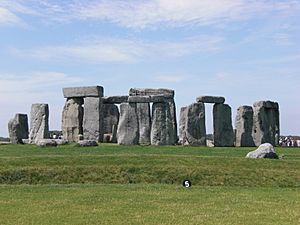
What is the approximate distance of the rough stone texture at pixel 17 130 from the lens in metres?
39.6

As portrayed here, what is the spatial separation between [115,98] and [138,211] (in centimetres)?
2733

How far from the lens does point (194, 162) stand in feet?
76.5

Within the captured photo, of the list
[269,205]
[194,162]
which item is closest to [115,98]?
[194,162]

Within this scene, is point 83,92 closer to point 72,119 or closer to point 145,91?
point 72,119

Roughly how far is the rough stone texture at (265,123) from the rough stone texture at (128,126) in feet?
30.1

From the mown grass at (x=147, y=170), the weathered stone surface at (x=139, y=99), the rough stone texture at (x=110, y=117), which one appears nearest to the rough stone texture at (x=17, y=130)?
the rough stone texture at (x=110, y=117)

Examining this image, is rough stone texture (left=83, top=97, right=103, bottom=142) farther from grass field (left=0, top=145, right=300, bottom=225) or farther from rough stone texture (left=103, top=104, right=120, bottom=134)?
grass field (left=0, top=145, right=300, bottom=225)

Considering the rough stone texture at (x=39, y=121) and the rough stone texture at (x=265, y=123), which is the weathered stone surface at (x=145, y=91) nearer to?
the rough stone texture at (x=39, y=121)

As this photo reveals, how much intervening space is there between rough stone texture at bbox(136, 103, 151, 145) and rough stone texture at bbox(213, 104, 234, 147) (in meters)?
4.75

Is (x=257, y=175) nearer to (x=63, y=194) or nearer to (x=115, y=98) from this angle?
(x=63, y=194)

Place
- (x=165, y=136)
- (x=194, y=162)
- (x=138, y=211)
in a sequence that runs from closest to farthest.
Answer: (x=138, y=211), (x=194, y=162), (x=165, y=136)

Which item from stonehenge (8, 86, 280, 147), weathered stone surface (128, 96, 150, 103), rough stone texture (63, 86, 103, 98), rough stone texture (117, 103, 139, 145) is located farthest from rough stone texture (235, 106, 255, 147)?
rough stone texture (63, 86, 103, 98)

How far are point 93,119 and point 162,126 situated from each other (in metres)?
5.28

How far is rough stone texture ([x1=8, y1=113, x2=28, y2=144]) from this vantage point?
39.6 m
